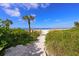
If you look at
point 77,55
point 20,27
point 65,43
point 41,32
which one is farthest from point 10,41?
point 77,55

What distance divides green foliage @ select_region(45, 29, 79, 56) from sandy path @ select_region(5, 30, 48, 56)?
54mm

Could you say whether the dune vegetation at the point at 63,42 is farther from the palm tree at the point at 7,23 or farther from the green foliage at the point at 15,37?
the palm tree at the point at 7,23

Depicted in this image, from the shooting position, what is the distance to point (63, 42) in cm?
192

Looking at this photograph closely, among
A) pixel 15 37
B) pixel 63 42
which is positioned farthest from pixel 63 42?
pixel 15 37

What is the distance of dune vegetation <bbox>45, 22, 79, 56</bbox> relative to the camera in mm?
1887

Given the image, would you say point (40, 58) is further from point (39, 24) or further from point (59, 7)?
point (59, 7)

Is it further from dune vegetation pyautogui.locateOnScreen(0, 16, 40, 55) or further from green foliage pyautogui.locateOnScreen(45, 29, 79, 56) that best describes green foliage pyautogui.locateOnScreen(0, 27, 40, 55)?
green foliage pyautogui.locateOnScreen(45, 29, 79, 56)

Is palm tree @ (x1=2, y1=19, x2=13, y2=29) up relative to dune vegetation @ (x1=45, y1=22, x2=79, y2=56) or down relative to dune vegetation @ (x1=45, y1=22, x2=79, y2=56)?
up

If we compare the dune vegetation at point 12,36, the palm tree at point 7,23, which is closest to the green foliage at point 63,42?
the dune vegetation at point 12,36

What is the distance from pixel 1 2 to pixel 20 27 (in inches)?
12.1

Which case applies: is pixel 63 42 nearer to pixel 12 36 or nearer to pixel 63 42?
pixel 63 42

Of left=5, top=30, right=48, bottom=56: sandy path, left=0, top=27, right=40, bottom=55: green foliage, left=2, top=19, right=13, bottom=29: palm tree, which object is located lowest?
left=5, top=30, right=48, bottom=56: sandy path

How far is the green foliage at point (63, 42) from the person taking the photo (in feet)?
6.19

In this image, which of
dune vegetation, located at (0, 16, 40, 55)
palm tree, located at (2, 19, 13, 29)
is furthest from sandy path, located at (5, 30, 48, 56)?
palm tree, located at (2, 19, 13, 29)
